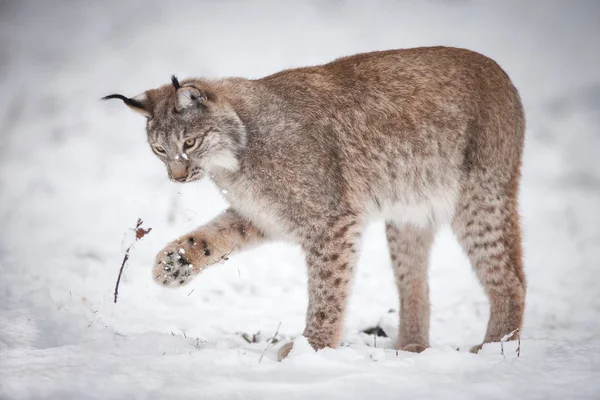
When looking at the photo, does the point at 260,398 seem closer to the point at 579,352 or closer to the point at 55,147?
the point at 579,352

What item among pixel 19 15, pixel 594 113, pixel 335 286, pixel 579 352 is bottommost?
pixel 579 352

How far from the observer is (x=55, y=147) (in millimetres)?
8602

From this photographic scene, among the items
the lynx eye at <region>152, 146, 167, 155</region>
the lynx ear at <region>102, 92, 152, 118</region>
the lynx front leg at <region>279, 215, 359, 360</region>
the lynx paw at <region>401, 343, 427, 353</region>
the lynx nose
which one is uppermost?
the lynx ear at <region>102, 92, 152, 118</region>

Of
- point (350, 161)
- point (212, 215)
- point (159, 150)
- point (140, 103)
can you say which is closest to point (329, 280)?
point (350, 161)

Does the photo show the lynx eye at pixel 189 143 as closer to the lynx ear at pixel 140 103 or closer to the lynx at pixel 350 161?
the lynx at pixel 350 161

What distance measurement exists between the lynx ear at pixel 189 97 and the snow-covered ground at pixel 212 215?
4.79 feet

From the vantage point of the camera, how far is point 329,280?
4086 millimetres

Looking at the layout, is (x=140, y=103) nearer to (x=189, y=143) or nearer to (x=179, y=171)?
(x=189, y=143)

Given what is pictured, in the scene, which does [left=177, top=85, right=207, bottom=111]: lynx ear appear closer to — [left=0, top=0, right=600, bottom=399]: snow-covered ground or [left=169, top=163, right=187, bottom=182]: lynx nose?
[left=169, top=163, right=187, bottom=182]: lynx nose

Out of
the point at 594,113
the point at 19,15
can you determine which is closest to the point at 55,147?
the point at 19,15

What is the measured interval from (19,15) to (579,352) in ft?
33.7

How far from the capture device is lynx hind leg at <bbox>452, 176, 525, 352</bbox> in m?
4.59

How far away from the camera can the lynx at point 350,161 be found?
4168mm

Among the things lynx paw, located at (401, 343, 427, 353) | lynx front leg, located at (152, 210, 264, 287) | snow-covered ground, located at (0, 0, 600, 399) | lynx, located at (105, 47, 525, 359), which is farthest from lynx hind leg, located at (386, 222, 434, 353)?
lynx front leg, located at (152, 210, 264, 287)
